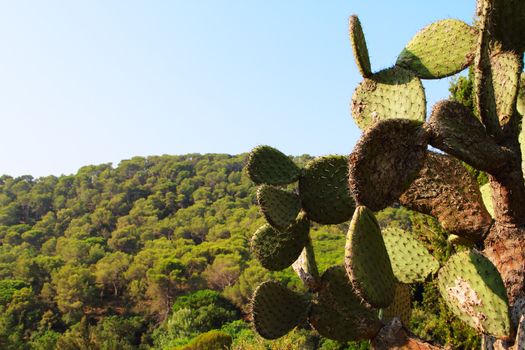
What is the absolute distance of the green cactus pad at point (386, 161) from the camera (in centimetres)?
182

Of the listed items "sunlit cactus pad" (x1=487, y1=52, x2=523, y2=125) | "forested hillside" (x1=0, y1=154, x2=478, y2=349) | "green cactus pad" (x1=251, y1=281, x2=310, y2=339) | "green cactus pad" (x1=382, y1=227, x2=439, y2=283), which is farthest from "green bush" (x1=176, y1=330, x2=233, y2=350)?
"sunlit cactus pad" (x1=487, y1=52, x2=523, y2=125)

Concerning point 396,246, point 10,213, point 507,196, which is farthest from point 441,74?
point 10,213

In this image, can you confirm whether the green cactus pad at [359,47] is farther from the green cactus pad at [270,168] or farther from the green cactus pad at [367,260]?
the green cactus pad at [367,260]

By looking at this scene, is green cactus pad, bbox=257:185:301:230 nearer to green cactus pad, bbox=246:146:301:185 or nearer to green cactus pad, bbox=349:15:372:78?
green cactus pad, bbox=246:146:301:185

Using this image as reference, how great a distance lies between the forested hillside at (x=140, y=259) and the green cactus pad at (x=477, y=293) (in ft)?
13.3

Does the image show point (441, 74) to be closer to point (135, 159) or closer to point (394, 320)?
point (394, 320)

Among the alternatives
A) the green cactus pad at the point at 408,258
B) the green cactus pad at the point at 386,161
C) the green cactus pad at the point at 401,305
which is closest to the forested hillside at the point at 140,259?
the green cactus pad at the point at 401,305

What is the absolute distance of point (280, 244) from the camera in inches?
104

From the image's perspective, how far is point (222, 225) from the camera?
54.9 meters

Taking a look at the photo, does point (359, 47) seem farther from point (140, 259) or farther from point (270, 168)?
point (140, 259)

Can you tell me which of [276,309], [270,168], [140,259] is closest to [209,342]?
[276,309]

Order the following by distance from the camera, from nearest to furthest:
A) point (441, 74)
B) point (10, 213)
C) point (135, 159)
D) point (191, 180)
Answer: point (441, 74)
point (10, 213)
point (191, 180)
point (135, 159)

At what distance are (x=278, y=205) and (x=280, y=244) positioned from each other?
0.32 meters

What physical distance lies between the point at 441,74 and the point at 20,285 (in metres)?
39.3
